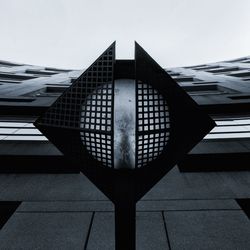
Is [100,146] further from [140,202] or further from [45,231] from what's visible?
[140,202]

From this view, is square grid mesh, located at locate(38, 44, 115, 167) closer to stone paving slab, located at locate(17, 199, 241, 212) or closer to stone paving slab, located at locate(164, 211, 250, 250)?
stone paving slab, located at locate(164, 211, 250, 250)

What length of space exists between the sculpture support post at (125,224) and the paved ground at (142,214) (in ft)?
5.64

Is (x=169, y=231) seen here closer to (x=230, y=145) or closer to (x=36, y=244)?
(x=36, y=244)

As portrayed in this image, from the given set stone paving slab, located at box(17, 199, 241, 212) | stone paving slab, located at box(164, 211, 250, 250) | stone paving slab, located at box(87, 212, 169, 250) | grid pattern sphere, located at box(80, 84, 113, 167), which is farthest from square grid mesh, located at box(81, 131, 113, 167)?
stone paving slab, located at box(17, 199, 241, 212)

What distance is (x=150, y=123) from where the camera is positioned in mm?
2055

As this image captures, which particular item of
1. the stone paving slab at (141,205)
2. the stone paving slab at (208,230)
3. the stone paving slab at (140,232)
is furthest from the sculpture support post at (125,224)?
the stone paving slab at (141,205)

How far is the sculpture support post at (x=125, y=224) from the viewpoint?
2260mm

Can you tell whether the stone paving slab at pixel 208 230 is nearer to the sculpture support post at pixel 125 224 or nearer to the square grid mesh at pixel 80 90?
the sculpture support post at pixel 125 224

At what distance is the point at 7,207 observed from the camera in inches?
201

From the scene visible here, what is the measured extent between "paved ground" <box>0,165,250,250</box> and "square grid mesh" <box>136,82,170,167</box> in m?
2.50

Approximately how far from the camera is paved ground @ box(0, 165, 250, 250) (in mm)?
4004

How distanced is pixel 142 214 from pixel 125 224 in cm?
247

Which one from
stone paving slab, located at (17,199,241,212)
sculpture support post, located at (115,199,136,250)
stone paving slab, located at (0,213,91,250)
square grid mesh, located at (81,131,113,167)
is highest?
square grid mesh, located at (81,131,113,167)

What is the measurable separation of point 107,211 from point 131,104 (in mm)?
3365
